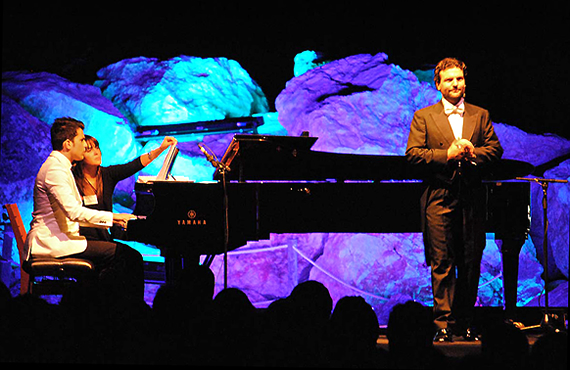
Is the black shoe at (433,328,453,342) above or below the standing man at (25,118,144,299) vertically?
below

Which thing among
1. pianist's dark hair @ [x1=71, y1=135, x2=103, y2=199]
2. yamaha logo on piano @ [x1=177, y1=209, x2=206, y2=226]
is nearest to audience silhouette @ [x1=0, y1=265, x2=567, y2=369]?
yamaha logo on piano @ [x1=177, y1=209, x2=206, y2=226]

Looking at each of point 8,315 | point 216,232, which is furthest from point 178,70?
point 8,315

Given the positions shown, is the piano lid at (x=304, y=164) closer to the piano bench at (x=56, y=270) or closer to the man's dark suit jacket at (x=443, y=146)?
the man's dark suit jacket at (x=443, y=146)

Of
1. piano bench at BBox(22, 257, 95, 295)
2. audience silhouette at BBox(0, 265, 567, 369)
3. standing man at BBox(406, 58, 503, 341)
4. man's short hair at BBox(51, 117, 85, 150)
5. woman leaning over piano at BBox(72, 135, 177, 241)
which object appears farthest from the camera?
woman leaning over piano at BBox(72, 135, 177, 241)

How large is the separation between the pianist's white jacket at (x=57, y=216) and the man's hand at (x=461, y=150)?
2.14m

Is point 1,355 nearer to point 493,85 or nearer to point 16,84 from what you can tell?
point 16,84

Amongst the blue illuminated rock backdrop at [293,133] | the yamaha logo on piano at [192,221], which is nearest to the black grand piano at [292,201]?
the yamaha logo on piano at [192,221]

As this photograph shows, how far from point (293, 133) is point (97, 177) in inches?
111

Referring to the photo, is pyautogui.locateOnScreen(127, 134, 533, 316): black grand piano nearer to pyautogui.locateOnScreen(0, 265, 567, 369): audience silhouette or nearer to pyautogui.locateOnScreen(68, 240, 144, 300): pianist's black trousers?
pyautogui.locateOnScreen(68, 240, 144, 300): pianist's black trousers

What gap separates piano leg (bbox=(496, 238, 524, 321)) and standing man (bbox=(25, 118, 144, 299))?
240 centimetres

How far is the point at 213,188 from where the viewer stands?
130 inches

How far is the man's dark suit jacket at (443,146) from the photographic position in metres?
2.92

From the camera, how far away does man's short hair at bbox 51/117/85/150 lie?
3.43 meters

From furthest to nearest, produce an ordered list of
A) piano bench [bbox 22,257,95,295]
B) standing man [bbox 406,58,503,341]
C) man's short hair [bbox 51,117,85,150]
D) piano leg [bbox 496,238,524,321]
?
man's short hair [bbox 51,117,85,150], piano leg [bbox 496,238,524,321], piano bench [bbox 22,257,95,295], standing man [bbox 406,58,503,341]
